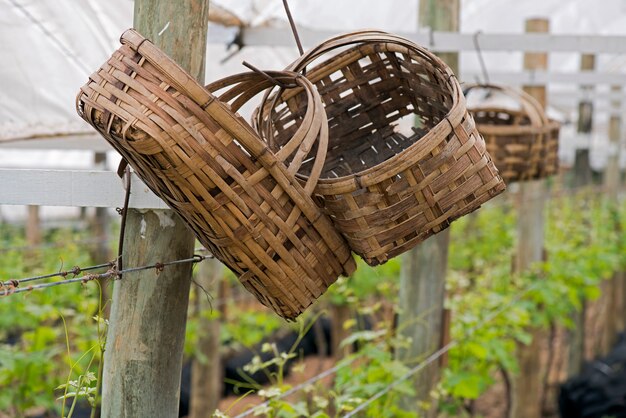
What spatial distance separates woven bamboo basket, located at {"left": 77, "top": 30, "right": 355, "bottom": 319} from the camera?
1.16 m

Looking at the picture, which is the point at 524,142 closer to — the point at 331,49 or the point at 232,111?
the point at 331,49

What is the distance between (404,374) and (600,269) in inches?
145

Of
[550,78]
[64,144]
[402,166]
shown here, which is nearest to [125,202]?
[402,166]

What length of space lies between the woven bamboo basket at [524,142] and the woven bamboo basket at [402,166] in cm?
86

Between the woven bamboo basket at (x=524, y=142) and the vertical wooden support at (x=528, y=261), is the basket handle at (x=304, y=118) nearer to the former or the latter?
the woven bamboo basket at (x=524, y=142)

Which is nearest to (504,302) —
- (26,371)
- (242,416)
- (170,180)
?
(26,371)

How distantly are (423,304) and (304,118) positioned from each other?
1745 mm

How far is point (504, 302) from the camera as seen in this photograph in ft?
13.5

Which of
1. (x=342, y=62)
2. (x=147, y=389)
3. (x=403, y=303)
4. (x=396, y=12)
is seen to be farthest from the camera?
(x=396, y=12)

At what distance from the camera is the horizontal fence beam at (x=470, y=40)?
2623mm

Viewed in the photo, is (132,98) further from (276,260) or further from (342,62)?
(342,62)

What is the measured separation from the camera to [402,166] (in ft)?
4.48

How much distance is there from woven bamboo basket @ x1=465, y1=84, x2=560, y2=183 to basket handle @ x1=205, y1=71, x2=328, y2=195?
117 centimetres

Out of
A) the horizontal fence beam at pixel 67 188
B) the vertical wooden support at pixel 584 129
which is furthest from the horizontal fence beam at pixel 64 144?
the vertical wooden support at pixel 584 129
